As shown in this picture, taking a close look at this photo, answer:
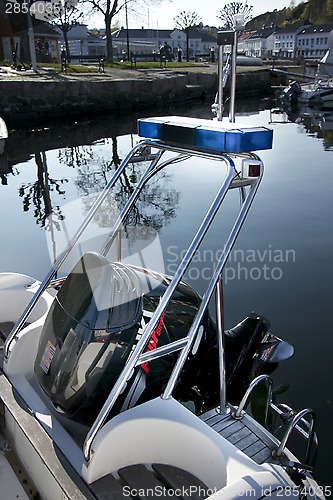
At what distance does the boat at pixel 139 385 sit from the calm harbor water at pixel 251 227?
65 cm

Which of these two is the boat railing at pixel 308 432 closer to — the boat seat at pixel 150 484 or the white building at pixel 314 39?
the boat seat at pixel 150 484

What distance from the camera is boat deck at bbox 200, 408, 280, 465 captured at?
2246 millimetres

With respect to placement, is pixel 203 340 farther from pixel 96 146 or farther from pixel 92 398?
pixel 96 146

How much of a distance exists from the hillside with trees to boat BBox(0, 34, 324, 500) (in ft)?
312

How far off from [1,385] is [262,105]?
24.1 m

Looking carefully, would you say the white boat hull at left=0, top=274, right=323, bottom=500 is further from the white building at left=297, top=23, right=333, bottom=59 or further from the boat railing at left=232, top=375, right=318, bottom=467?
the white building at left=297, top=23, right=333, bottom=59

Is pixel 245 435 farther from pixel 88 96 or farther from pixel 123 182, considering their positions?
pixel 88 96

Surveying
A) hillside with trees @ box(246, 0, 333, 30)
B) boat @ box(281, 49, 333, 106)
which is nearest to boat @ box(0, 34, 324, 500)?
boat @ box(281, 49, 333, 106)

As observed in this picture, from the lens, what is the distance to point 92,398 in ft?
6.89

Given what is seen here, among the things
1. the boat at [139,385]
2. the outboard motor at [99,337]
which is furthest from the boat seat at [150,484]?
the outboard motor at [99,337]

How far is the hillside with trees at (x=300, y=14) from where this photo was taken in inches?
3457

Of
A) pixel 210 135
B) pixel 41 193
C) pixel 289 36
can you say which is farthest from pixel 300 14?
pixel 210 135

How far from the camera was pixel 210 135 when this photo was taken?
2012 millimetres

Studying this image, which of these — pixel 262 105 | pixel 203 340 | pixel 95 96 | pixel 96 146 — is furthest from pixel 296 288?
pixel 262 105
